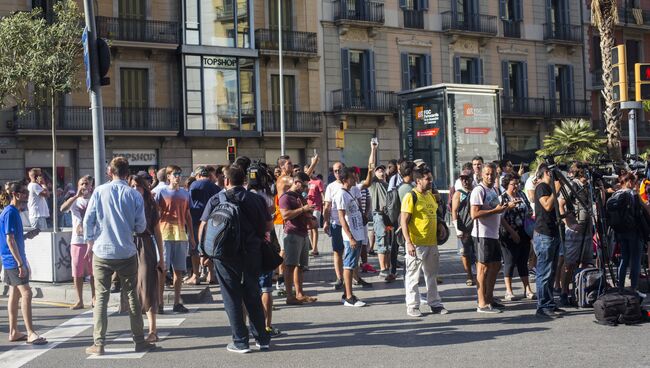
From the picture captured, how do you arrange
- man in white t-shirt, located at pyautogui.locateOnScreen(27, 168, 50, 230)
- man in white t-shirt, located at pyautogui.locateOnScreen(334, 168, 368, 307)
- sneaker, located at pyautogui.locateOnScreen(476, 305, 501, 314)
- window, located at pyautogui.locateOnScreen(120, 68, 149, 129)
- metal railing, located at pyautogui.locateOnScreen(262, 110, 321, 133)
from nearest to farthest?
sneaker, located at pyautogui.locateOnScreen(476, 305, 501, 314) → man in white t-shirt, located at pyautogui.locateOnScreen(334, 168, 368, 307) → man in white t-shirt, located at pyautogui.locateOnScreen(27, 168, 50, 230) → window, located at pyautogui.locateOnScreen(120, 68, 149, 129) → metal railing, located at pyautogui.locateOnScreen(262, 110, 321, 133)

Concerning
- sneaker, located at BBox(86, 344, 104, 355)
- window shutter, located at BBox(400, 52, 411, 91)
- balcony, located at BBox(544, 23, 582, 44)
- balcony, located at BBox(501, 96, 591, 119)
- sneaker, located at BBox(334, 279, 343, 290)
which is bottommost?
sneaker, located at BBox(86, 344, 104, 355)

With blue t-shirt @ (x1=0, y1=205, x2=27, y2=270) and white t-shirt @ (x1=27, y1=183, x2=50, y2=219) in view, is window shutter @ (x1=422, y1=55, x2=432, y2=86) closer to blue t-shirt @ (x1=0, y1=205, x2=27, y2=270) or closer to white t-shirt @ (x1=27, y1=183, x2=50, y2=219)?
white t-shirt @ (x1=27, y1=183, x2=50, y2=219)

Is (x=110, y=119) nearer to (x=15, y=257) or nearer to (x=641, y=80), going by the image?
(x=641, y=80)

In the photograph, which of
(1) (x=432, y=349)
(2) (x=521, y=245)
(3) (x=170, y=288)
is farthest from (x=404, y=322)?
(3) (x=170, y=288)

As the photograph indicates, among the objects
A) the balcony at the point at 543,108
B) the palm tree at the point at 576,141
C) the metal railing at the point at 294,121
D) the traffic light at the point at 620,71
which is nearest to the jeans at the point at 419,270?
the traffic light at the point at 620,71

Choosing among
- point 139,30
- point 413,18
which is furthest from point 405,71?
point 139,30

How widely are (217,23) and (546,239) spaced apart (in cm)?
2384

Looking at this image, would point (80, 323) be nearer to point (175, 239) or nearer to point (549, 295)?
point (175, 239)

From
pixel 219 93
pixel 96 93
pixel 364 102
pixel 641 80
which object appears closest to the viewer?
pixel 96 93

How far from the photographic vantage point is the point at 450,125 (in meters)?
20.6

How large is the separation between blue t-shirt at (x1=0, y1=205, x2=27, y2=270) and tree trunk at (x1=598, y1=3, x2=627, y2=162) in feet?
58.8

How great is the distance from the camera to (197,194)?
12992 millimetres

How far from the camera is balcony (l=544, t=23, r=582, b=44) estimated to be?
132 ft

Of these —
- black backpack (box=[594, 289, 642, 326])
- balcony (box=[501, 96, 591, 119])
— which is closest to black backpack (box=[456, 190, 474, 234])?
black backpack (box=[594, 289, 642, 326])
